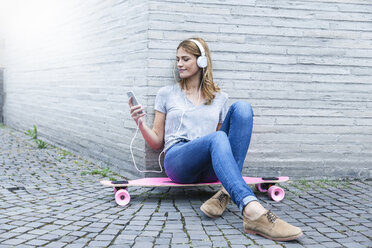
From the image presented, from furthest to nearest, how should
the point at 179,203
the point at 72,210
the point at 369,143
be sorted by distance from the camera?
the point at 369,143 < the point at 179,203 < the point at 72,210

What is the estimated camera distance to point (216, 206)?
149 inches

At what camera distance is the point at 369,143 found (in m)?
→ 5.49

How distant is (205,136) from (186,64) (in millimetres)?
925

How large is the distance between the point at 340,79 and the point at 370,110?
54cm

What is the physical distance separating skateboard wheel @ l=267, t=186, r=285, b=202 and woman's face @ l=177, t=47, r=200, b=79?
1338 mm

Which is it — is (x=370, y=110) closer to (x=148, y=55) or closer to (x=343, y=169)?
(x=343, y=169)

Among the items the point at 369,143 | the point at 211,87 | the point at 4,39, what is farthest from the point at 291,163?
the point at 4,39

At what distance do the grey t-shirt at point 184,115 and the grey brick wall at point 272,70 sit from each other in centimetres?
31

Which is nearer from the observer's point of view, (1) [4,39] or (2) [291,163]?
(2) [291,163]

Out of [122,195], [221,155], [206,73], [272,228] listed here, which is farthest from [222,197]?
[206,73]

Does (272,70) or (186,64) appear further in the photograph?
(272,70)

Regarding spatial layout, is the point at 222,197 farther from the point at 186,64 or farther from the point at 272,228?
the point at 186,64

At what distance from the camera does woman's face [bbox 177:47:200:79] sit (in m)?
4.43

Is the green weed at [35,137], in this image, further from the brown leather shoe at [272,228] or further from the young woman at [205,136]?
the brown leather shoe at [272,228]
